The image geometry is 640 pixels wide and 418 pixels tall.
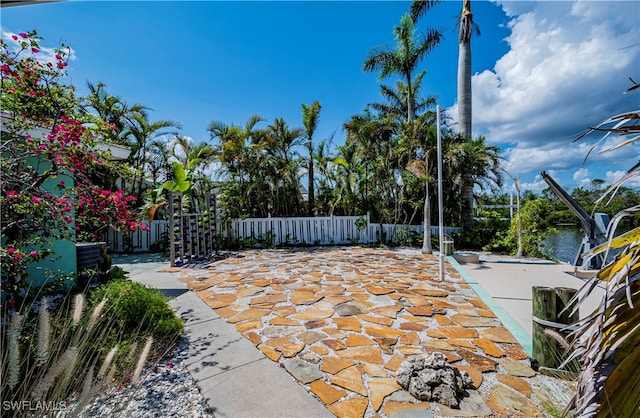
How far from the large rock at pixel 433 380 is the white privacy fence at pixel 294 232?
25.7 feet

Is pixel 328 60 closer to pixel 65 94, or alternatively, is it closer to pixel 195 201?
pixel 195 201

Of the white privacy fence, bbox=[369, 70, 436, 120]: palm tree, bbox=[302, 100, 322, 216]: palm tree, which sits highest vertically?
bbox=[369, 70, 436, 120]: palm tree

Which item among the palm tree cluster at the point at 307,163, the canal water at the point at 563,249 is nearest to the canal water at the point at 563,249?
the canal water at the point at 563,249

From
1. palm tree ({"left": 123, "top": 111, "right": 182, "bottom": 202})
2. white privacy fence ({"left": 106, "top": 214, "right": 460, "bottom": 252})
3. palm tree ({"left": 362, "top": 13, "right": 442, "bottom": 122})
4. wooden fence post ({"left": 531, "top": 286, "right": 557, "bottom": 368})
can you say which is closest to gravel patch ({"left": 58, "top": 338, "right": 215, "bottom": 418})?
wooden fence post ({"left": 531, "top": 286, "right": 557, "bottom": 368})

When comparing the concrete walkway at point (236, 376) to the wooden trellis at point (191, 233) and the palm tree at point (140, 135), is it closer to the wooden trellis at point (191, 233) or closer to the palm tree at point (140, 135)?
the wooden trellis at point (191, 233)

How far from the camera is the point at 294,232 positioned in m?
10.3

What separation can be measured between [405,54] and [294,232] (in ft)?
30.9

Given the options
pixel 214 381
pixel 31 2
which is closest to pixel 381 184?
pixel 214 381

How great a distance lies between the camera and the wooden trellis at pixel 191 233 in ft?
22.7

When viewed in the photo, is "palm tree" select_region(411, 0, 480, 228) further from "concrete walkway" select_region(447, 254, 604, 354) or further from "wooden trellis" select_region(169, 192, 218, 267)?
"wooden trellis" select_region(169, 192, 218, 267)

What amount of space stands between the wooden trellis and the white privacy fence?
3.35ft

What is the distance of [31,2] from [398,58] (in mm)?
13006

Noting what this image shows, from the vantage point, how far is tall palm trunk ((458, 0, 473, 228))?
9.40 meters

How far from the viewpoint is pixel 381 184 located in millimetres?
9867
